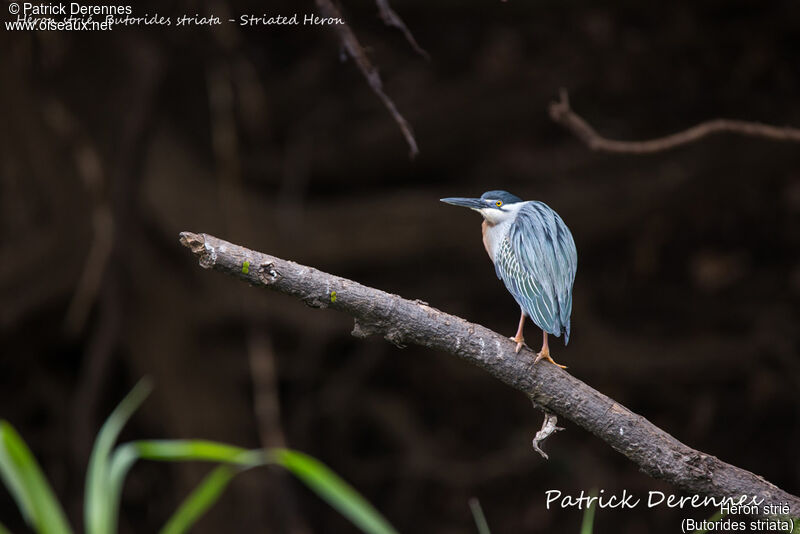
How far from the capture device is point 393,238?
3180 mm

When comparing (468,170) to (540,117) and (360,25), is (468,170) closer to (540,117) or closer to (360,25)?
(540,117)

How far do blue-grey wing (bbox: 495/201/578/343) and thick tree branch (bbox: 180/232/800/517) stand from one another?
0.13 m

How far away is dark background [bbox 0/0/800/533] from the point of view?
3.04m

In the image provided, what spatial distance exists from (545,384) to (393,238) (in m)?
1.96

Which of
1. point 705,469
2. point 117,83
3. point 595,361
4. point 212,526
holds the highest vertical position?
point 117,83

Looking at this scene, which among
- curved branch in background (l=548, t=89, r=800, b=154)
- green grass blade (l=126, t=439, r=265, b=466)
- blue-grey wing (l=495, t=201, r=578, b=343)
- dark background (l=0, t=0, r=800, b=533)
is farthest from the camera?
dark background (l=0, t=0, r=800, b=533)

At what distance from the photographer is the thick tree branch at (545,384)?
1150mm

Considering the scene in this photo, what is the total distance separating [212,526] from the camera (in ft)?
11.2

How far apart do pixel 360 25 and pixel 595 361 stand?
5.74ft

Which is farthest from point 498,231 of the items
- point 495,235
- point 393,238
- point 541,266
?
point 393,238

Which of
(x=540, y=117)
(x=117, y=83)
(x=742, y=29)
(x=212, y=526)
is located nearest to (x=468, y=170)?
(x=540, y=117)

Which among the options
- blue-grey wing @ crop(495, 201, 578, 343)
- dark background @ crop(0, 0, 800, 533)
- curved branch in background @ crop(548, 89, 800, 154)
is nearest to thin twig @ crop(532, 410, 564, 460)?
blue-grey wing @ crop(495, 201, 578, 343)

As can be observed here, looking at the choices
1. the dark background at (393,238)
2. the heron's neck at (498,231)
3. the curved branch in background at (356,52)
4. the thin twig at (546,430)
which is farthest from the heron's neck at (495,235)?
the dark background at (393,238)

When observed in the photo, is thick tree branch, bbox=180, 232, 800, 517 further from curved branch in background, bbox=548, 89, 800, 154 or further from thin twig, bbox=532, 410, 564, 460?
curved branch in background, bbox=548, 89, 800, 154
